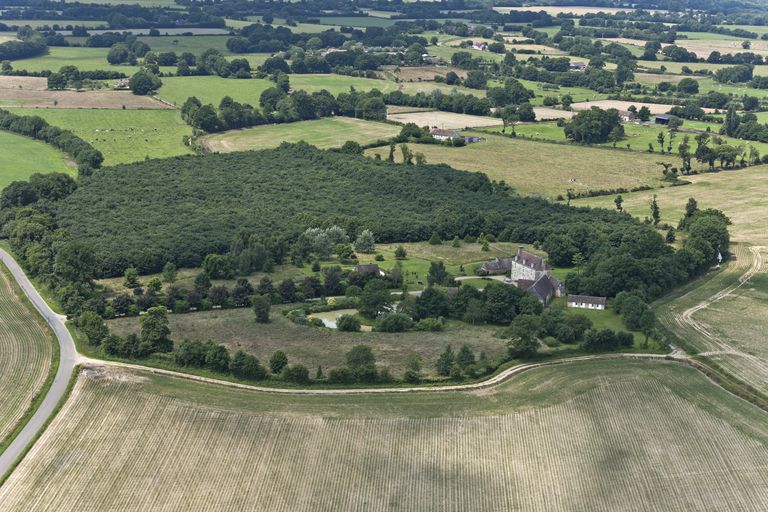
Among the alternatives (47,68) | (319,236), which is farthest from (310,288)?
(47,68)

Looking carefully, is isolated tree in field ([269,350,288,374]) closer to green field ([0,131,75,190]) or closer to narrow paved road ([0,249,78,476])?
narrow paved road ([0,249,78,476])

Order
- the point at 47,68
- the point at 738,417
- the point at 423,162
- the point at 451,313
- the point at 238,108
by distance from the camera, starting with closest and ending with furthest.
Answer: the point at 738,417
the point at 451,313
the point at 423,162
the point at 238,108
the point at 47,68

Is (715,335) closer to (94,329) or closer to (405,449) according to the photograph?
(405,449)

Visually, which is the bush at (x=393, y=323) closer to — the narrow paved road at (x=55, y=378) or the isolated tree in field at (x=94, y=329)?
the isolated tree in field at (x=94, y=329)

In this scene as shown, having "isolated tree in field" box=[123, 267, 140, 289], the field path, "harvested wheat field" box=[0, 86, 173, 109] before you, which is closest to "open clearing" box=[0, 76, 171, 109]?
"harvested wheat field" box=[0, 86, 173, 109]

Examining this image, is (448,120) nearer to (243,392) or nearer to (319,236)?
(319,236)

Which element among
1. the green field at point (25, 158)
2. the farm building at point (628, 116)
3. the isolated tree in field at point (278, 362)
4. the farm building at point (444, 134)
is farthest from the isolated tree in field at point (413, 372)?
the farm building at point (628, 116)
